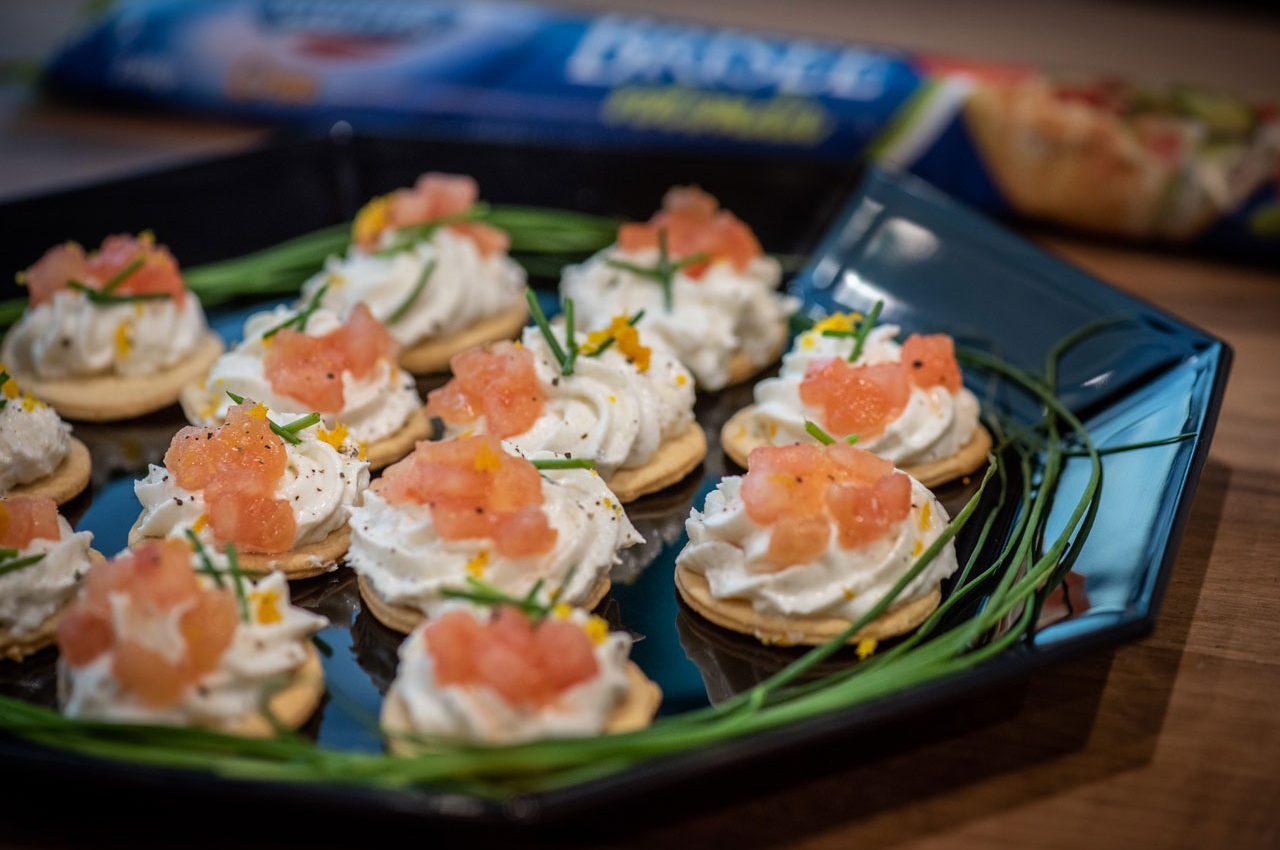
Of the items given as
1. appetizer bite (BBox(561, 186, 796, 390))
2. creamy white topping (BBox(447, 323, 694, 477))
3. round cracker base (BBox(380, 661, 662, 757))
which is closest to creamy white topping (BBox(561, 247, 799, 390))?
appetizer bite (BBox(561, 186, 796, 390))

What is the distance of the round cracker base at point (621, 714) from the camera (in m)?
2.89

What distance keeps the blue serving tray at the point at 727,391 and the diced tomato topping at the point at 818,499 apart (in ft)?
1.03

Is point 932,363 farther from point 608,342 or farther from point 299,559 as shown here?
point 299,559

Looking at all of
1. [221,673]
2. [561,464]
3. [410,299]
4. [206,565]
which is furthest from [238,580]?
[410,299]

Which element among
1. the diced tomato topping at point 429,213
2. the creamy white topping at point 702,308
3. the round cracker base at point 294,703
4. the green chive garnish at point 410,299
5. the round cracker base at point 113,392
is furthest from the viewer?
the diced tomato topping at point 429,213

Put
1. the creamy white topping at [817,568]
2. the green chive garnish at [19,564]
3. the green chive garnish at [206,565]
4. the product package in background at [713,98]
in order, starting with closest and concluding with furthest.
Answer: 1. the green chive garnish at [206,565]
2. the green chive garnish at [19,564]
3. the creamy white topping at [817,568]
4. the product package in background at [713,98]

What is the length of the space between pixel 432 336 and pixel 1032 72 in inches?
134

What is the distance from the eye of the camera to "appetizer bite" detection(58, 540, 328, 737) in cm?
288

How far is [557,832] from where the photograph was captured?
283 centimetres

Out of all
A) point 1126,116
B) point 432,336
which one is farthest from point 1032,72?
point 432,336

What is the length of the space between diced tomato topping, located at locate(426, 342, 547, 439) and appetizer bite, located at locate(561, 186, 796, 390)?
594 millimetres

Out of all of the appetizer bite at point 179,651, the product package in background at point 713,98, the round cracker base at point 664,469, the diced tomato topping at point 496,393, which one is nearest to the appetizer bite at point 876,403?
the round cracker base at point 664,469

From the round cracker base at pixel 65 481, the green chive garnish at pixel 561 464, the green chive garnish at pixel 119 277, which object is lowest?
the round cracker base at pixel 65 481

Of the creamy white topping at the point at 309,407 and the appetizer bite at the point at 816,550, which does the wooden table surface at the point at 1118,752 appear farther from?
the creamy white topping at the point at 309,407
